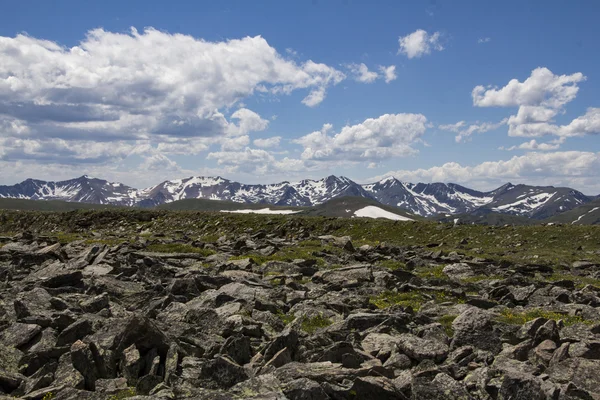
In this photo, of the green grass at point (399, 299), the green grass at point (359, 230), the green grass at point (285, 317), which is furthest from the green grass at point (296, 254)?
the green grass at point (285, 317)

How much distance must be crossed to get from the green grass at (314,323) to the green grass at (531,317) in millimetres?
6894

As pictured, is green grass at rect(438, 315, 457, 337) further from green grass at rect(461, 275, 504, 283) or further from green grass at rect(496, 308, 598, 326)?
green grass at rect(461, 275, 504, 283)

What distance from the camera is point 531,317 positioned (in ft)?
65.9

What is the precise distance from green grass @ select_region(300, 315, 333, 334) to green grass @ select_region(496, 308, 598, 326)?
→ 6894mm

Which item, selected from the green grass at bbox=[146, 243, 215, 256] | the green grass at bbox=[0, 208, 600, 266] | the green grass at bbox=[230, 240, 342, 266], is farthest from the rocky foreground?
the green grass at bbox=[0, 208, 600, 266]

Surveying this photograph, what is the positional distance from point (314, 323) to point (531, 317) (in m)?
9.34

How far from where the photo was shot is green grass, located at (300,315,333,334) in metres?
18.2

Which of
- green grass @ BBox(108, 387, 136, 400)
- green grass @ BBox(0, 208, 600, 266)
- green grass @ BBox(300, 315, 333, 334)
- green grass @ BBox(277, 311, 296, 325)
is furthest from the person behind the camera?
green grass @ BBox(0, 208, 600, 266)

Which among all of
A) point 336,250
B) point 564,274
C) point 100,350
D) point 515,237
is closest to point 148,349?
point 100,350

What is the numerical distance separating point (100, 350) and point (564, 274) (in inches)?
1303

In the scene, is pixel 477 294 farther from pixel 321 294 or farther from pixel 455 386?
pixel 455 386

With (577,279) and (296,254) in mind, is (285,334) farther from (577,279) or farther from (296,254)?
(577,279)

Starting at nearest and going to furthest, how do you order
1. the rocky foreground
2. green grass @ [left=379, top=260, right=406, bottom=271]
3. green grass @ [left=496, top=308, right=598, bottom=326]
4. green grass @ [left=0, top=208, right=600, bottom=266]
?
the rocky foreground, green grass @ [left=496, top=308, right=598, bottom=326], green grass @ [left=379, top=260, right=406, bottom=271], green grass @ [left=0, top=208, right=600, bottom=266]

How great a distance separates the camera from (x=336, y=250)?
40031mm
